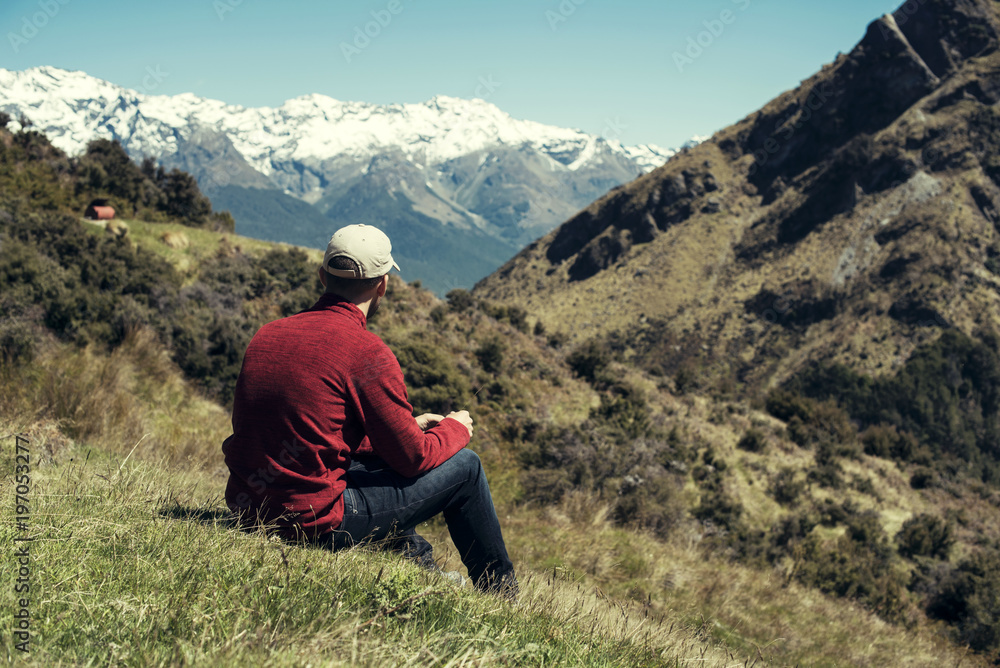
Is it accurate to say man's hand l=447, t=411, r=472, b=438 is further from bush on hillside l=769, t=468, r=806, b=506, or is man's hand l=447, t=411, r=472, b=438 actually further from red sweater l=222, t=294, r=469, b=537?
bush on hillside l=769, t=468, r=806, b=506

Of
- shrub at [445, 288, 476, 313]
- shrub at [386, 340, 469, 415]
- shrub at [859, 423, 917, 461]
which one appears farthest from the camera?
shrub at [859, 423, 917, 461]

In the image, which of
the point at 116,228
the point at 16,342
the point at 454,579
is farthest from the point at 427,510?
the point at 116,228

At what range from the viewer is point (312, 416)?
91.5 inches

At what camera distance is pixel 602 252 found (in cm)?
10081

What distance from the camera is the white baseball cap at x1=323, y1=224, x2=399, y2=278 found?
2.48m

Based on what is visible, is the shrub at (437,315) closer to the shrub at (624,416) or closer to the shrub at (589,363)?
the shrub at (589,363)

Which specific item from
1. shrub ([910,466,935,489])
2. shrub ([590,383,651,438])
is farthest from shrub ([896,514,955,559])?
shrub ([590,383,651,438])

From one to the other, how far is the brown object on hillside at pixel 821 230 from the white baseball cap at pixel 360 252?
63041mm

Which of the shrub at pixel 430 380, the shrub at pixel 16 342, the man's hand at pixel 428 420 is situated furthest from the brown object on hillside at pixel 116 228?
the man's hand at pixel 428 420

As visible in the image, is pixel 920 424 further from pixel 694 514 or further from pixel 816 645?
pixel 816 645

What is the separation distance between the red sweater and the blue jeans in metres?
0.14

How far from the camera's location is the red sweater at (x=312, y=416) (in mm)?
2324

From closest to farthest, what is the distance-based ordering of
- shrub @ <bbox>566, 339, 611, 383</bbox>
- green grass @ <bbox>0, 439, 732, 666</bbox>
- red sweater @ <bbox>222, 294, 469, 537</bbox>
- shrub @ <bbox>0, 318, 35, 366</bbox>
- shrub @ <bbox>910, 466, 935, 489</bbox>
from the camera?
green grass @ <bbox>0, 439, 732, 666</bbox>
red sweater @ <bbox>222, 294, 469, 537</bbox>
shrub @ <bbox>0, 318, 35, 366</bbox>
shrub @ <bbox>566, 339, 611, 383</bbox>
shrub @ <bbox>910, 466, 935, 489</bbox>

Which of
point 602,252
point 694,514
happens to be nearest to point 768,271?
point 602,252
